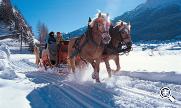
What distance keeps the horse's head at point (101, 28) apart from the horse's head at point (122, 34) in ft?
8.41

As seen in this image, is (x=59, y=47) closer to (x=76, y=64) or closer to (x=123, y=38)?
(x=76, y=64)

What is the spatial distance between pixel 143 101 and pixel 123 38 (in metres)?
6.55

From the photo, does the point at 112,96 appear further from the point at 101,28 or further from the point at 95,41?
the point at 95,41

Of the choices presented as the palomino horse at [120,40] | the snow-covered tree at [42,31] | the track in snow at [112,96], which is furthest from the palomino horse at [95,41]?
the snow-covered tree at [42,31]

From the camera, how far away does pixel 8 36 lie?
262 ft

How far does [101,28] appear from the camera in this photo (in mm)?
11117

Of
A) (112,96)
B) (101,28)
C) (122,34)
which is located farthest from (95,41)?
(112,96)

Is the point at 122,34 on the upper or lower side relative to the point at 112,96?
upper

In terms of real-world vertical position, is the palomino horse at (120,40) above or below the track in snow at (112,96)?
above

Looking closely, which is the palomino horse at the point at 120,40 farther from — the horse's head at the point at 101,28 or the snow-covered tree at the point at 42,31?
the snow-covered tree at the point at 42,31

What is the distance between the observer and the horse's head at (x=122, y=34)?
1397cm

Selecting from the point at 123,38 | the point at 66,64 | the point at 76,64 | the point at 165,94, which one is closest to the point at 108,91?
the point at 165,94

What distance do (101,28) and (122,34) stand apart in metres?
3.02

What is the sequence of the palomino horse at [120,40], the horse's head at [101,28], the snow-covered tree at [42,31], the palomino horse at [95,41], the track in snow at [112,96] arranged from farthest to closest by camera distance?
the snow-covered tree at [42,31] < the palomino horse at [120,40] < the palomino horse at [95,41] < the horse's head at [101,28] < the track in snow at [112,96]
